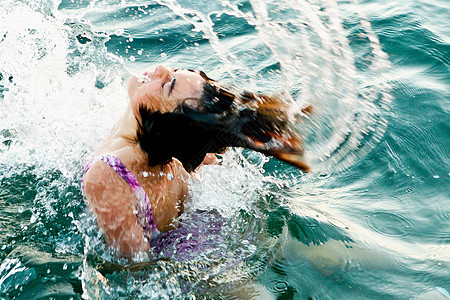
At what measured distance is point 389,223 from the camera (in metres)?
3.62

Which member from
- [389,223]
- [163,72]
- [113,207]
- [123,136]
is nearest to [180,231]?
[113,207]

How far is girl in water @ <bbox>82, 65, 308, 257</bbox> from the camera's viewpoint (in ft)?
8.66

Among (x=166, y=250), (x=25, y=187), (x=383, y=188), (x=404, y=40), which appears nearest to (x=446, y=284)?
(x=383, y=188)

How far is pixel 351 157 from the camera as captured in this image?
158 inches

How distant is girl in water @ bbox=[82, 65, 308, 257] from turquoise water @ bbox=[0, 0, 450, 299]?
0.18 metres

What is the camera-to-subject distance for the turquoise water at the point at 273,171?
3029 millimetres

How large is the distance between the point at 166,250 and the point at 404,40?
14.3 ft

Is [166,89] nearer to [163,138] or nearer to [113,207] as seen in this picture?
[163,138]

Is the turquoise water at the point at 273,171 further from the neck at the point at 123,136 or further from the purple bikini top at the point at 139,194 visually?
the neck at the point at 123,136

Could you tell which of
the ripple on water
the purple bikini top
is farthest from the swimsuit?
the ripple on water

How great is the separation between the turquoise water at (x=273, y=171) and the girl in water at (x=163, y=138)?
18cm

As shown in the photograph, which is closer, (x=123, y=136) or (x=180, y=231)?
(x=123, y=136)

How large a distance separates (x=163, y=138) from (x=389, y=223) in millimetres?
1945

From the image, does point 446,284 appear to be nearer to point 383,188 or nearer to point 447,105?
point 383,188
